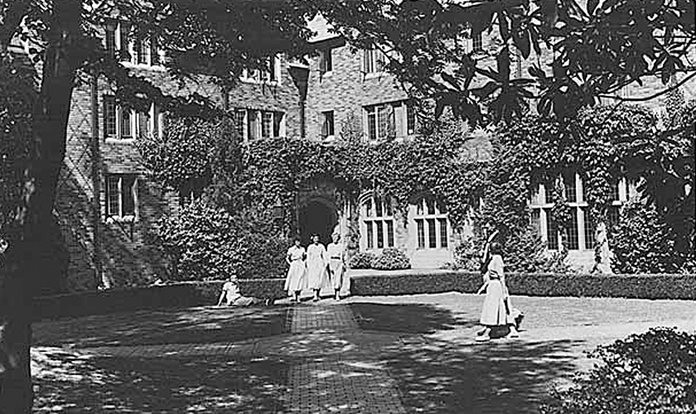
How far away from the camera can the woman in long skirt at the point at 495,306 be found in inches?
588

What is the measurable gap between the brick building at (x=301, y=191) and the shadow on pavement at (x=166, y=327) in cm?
571

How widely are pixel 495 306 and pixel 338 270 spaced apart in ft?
32.9

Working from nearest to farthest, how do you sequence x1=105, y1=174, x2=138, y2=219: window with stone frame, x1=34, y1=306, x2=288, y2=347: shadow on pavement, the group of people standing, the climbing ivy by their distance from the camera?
x1=34, y1=306, x2=288, y2=347: shadow on pavement, the group of people standing, the climbing ivy, x1=105, y1=174, x2=138, y2=219: window with stone frame

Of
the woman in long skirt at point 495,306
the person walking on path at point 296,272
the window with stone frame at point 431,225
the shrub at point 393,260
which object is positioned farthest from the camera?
the shrub at point 393,260

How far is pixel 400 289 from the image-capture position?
25.5 m

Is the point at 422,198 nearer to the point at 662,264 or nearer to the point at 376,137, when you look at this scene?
the point at 376,137

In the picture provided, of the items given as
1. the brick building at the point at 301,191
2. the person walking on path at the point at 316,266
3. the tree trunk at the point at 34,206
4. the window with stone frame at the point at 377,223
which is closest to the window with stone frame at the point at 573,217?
the brick building at the point at 301,191

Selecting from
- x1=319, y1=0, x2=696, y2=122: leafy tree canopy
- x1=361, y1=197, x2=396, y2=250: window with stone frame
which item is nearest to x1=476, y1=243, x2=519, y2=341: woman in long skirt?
x1=319, y1=0, x2=696, y2=122: leafy tree canopy

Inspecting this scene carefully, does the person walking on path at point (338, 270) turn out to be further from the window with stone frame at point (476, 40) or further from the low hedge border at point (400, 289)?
the window with stone frame at point (476, 40)

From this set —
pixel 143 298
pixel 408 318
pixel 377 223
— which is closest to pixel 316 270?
pixel 143 298

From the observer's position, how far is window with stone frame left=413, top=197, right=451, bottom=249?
96.5 ft

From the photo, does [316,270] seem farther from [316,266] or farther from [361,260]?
[361,260]

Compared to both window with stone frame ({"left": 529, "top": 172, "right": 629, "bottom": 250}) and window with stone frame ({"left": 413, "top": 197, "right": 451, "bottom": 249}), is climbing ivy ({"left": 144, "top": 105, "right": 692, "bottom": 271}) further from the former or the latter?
window with stone frame ({"left": 413, "top": 197, "right": 451, "bottom": 249})

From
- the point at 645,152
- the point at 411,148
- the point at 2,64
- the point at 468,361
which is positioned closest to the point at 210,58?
the point at 2,64
